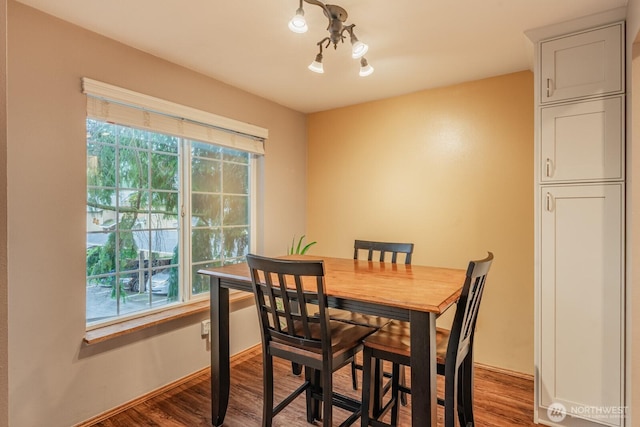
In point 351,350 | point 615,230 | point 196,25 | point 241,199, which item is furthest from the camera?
point 241,199

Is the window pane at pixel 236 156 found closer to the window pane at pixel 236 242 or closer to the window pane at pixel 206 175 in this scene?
the window pane at pixel 206 175

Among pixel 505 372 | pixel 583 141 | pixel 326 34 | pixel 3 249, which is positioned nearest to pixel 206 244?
pixel 326 34

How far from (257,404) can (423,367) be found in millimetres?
1328

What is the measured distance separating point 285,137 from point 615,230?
2.68m

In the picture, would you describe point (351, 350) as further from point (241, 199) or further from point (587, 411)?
point (241, 199)

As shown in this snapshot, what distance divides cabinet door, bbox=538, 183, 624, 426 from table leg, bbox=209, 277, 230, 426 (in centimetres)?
187

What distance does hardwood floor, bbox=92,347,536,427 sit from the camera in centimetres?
205

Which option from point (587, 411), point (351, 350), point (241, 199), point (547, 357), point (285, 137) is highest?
point (285, 137)

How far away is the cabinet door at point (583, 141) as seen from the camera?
1.83 m

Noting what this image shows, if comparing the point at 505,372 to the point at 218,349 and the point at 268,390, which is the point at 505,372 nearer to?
the point at 268,390

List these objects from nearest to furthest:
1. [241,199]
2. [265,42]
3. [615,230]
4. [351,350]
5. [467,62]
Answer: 1. [351,350]
2. [615,230]
3. [265,42]
4. [467,62]
5. [241,199]

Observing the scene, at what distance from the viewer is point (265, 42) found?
215 centimetres

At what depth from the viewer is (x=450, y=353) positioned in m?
1.50

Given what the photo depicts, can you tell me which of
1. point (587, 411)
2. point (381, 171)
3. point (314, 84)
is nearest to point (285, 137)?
point (314, 84)
